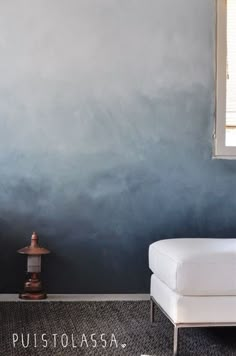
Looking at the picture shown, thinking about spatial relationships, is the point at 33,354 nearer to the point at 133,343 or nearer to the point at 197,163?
the point at 133,343

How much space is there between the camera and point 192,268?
2.62m

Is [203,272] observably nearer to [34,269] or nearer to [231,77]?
→ [34,269]

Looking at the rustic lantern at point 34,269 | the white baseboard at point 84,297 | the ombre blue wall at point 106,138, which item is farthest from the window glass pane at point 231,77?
the rustic lantern at point 34,269

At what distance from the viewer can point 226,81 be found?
3.85 meters

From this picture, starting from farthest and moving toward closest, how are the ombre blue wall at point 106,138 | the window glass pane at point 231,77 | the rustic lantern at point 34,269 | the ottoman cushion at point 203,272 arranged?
the window glass pane at point 231,77, the ombre blue wall at point 106,138, the rustic lantern at point 34,269, the ottoman cushion at point 203,272

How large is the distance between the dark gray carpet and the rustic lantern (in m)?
0.10

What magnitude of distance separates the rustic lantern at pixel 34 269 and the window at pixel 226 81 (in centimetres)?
122

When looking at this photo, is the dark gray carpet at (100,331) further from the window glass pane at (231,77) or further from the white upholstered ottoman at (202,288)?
the window glass pane at (231,77)

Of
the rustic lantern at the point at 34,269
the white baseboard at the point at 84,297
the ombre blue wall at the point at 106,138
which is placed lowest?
the white baseboard at the point at 84,297

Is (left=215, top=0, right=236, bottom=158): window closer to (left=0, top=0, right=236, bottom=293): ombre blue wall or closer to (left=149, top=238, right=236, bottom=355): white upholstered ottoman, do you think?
(left=0, top=0, right=236, bottom=293): ombre blue wall

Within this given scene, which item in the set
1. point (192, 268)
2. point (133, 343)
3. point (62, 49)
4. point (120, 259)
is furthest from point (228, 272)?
point (62, 49)

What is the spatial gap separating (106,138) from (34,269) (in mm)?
882

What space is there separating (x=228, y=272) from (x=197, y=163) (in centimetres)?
131

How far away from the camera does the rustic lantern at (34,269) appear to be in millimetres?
3588
